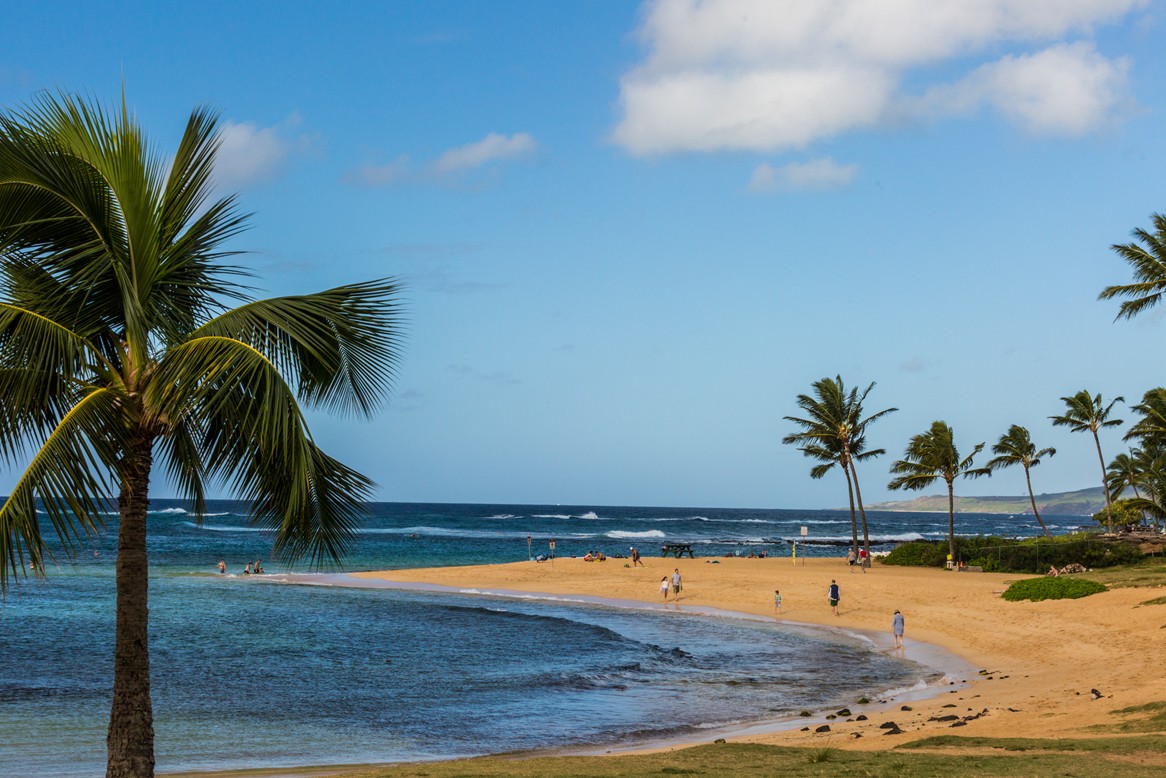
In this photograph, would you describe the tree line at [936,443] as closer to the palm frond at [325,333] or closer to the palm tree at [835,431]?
the palm tree at [835,431]

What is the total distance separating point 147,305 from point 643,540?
107084 millimetres

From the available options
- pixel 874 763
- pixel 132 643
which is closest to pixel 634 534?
pixel 874 763

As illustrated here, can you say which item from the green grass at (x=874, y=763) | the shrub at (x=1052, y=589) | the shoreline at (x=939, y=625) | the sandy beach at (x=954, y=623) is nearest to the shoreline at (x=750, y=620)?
the shoreline at (x=939, y=625)

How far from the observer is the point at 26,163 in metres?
8.20

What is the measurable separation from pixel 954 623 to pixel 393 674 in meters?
18.8

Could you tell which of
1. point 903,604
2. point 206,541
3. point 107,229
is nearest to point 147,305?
point 107,229

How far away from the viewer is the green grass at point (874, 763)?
10312mm

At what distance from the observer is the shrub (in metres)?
32.8

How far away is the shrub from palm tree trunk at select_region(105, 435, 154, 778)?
31895mm

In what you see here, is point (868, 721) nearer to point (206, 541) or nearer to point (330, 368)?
point (330, 368)

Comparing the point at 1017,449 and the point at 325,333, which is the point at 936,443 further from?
the point at 325,333

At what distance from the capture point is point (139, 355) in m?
8.23

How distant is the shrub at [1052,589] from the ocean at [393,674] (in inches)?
271

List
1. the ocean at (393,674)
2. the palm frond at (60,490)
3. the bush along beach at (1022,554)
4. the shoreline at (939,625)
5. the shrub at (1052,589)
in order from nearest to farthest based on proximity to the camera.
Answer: the palm frond at (60,490) → the shoreline at (939,625) → the ocean at (393,674) → the shrub at (1052,589) → the bush along beach at (1022,554)
